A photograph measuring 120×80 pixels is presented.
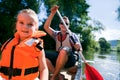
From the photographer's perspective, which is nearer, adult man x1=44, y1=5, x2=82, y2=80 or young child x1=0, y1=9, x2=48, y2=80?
young child x1=0, y1=9, x2=48, y2=80

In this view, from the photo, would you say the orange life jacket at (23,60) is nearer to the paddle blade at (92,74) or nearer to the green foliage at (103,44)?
the paddle blade at (92,74)

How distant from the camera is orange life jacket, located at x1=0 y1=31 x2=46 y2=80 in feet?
7.79

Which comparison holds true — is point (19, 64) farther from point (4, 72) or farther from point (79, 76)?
point (79, 76)

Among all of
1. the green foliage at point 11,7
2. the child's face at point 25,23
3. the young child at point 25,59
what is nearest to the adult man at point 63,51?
the young child at point 25,59

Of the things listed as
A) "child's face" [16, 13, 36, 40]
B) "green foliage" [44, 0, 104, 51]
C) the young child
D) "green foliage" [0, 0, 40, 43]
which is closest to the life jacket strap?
the young child

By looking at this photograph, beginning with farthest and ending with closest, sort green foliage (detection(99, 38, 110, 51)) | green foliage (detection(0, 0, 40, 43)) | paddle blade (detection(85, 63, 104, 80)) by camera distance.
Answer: green foliage (detection(99, 38, 110, 51)) < green foliage (detection(0, 0, 40, 43)) < paddle blade (detection(85, 63, 104, 80))

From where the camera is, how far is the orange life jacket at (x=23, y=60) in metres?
2.37

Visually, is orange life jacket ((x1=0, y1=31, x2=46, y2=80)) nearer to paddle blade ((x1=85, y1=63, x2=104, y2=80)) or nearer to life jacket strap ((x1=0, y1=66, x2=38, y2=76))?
life jacket strap ((x1=0, y1=66, x2=38, y2=76))

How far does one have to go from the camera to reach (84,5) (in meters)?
35.4

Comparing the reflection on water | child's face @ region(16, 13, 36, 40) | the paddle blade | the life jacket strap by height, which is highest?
child's face @ region(16, 13, 36, 40)

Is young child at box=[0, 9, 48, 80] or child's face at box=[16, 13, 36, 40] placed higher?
child's face at box=[16, 13, 36, 40]

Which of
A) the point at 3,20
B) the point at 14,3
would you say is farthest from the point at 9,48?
the point at 14,3

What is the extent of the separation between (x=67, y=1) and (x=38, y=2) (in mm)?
3928

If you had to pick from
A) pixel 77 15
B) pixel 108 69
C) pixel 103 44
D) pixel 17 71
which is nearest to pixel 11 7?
pixel 77 15
